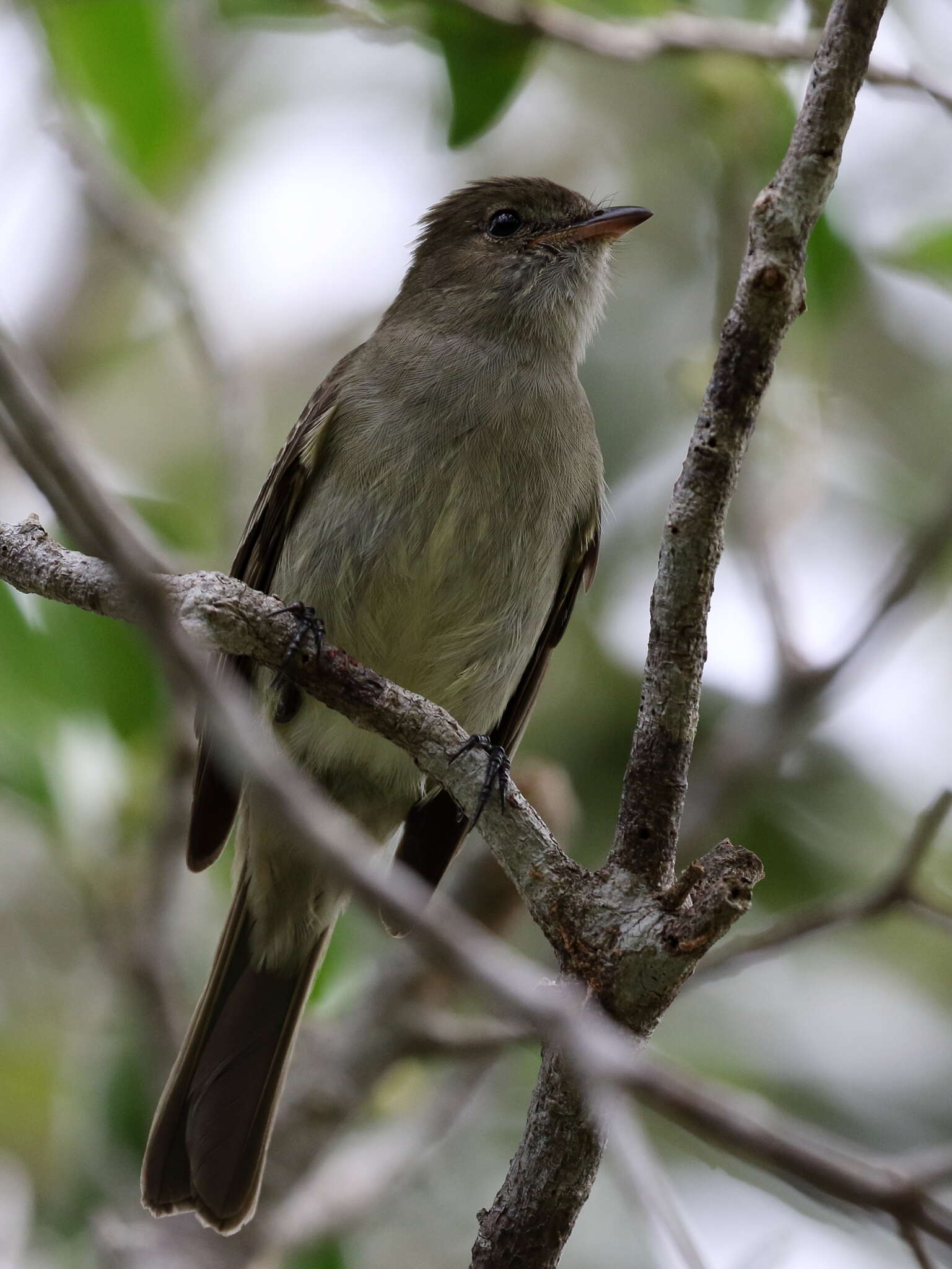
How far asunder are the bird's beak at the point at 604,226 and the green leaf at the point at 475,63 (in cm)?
75

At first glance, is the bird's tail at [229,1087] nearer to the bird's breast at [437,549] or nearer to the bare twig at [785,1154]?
the bird's breast at [437,549]

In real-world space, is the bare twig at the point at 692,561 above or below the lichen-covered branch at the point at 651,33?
below

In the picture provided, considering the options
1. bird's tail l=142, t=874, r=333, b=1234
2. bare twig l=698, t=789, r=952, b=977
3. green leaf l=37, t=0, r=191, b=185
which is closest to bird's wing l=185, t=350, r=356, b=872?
bird's tail l=142, t=874, r=333, b=1234

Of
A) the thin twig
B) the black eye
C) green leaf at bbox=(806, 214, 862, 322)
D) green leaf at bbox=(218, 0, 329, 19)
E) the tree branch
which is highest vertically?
green leaf at bbox=(806, 214, 862, 322)

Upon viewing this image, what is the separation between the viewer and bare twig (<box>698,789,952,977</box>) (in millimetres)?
2910

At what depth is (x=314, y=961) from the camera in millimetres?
4645

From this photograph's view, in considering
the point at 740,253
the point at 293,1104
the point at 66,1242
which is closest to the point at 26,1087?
the point at 66,1242

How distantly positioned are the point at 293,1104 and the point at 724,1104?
3895mm

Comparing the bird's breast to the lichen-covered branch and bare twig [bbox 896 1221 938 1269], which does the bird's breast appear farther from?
bare twig [bbox 896 1221 938 1269]

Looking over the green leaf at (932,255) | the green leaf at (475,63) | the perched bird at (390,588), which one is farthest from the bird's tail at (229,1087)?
the green leaf at (932,255)

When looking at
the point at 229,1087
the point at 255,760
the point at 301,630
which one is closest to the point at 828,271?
the point at 301,630

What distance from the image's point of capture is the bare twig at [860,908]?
2.91 metres

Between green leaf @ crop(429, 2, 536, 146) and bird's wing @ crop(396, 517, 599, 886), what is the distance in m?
1.31

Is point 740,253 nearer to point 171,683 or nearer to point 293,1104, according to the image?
point 293,1104
